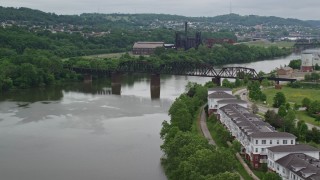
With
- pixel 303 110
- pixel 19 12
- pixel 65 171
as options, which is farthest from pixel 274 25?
pixel 65 171

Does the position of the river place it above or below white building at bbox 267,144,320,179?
below

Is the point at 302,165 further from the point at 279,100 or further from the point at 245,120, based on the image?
the point at 279,100

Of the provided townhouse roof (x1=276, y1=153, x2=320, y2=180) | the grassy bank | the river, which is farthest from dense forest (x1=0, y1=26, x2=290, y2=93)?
townhouse roof (x1=276, y1=153, x2=320, y2=180)

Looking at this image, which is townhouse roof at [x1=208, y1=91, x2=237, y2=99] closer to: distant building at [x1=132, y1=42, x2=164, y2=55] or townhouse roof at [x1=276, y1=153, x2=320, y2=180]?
townhouse roof at [x1=276, y1=153, x2=320, y2=180]

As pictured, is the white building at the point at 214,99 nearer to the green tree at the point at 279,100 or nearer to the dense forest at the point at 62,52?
the green tree at the point at 279,100

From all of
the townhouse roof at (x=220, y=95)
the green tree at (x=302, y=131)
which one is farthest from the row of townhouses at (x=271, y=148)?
the townhouse roof at (x=220, y=95)

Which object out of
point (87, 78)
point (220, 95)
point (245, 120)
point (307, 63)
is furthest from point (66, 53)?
point (245, 120)

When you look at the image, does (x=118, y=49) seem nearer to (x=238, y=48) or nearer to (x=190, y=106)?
(x=238, y=48)

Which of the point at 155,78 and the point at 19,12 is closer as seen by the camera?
the point at 155,78
